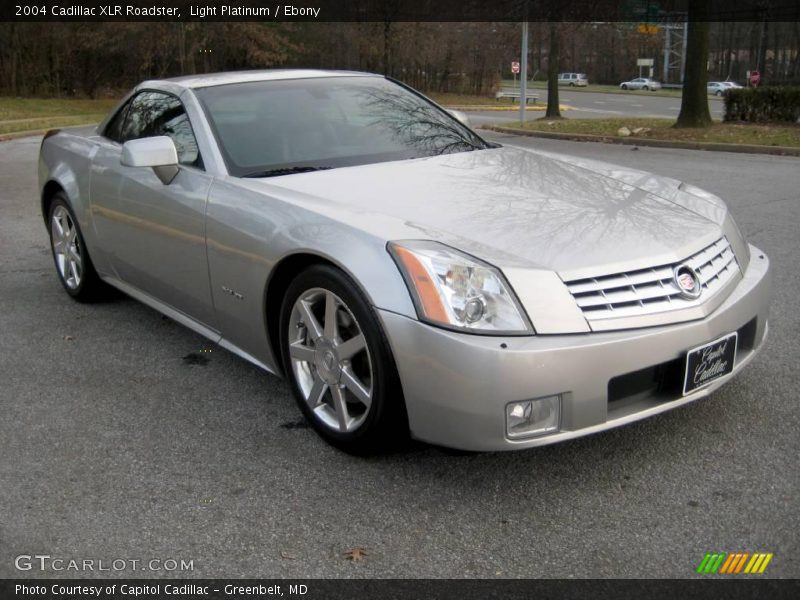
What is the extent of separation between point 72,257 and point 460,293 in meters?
3.53

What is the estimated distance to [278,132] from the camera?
164 inches

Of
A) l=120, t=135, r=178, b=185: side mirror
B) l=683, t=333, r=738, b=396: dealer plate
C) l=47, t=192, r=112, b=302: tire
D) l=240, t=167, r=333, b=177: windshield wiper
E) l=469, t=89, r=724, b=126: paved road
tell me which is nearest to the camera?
l=683, t=333, r=738, b=396: dealer plate

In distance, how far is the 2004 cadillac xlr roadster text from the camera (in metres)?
2.84

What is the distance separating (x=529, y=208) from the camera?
135 inches

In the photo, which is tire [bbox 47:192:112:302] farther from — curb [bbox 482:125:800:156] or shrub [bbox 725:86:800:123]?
shrub [bbox 725:86:800:123]

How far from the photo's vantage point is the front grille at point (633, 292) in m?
2.90

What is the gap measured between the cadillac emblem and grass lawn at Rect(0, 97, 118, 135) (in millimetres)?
20007

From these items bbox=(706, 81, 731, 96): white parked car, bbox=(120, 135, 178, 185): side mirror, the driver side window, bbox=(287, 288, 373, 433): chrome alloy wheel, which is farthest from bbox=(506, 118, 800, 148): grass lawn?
bbox=(706, 81, 731, 96): white parked car

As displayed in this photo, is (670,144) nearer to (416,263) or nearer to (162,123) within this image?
(162,123)

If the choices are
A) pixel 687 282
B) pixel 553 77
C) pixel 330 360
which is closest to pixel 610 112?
pixel 553 77

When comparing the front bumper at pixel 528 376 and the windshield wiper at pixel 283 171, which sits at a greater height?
the windshield wiper at pixel 283 171

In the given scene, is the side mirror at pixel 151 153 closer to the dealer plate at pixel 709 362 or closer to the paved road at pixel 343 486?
the paved road at pixel 343 486

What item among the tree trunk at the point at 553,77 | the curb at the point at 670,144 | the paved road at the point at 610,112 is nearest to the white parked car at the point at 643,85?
the paved road at the point at 610,112

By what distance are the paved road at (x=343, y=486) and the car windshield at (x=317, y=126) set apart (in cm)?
109
